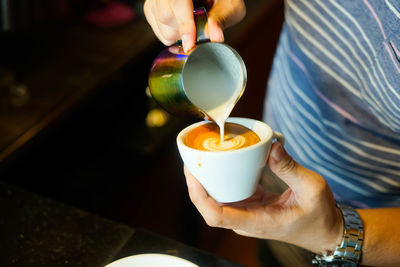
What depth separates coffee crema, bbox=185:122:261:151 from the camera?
2.89 ft

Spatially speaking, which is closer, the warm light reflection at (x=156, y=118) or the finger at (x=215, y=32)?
the finger at (x=215, y=32)

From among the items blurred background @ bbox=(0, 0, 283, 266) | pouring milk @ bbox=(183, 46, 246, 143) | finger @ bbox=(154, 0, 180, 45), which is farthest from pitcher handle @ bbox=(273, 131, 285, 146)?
blurred background @ bbox=(0, 0, 283, 266)

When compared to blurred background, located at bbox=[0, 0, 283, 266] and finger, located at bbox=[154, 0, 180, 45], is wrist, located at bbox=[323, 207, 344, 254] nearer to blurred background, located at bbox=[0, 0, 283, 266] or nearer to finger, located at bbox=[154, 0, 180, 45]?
finger, located at bbox=[154, 0, 180, 45]

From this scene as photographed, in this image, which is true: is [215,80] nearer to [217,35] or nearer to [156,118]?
[217,35]

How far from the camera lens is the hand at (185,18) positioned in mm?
823

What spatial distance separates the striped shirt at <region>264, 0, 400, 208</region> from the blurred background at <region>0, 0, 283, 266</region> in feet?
2.08

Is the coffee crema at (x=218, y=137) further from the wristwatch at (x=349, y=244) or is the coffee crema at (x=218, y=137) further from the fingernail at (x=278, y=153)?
the wristwatch at (x=349, y=244)

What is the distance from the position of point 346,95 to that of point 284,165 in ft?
1.23

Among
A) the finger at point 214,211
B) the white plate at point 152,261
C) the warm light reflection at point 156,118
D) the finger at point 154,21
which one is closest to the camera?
the white plate at point 152,261

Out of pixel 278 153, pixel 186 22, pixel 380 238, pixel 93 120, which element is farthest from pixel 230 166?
pixel 93 120

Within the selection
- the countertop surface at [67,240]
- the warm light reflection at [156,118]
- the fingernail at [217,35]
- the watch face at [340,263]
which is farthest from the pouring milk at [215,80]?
the warm light reflection at [156,118]

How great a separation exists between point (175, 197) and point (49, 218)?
4.11ft

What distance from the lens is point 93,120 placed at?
1.81m

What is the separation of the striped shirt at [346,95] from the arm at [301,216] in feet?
0.48
